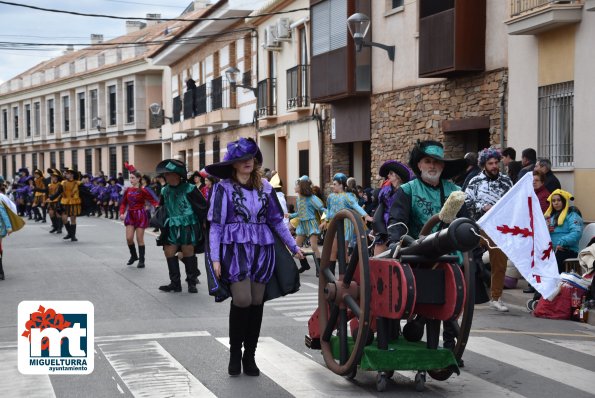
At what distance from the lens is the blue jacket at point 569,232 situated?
12.0 m

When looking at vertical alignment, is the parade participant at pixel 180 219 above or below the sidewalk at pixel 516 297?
above

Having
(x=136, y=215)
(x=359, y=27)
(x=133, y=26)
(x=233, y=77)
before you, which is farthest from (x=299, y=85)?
(x=133, y=26)

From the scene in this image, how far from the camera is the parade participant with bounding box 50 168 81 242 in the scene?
2261 centimetres

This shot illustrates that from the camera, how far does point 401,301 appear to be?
623 centimetres

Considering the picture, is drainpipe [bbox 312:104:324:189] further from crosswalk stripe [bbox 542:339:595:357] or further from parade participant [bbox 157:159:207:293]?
crosswalk stripe [bbox 542:339:595:357]

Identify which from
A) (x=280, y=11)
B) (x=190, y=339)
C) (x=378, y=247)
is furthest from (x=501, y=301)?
(x=280, y=11)

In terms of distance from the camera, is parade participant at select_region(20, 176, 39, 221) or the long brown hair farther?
parade participant at select_region(20, 176, 39, 221)

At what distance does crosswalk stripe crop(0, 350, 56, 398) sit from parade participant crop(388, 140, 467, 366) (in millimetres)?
2730

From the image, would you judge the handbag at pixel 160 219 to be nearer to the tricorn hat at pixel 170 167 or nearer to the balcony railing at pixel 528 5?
the tricorn hat at pixel 170 167

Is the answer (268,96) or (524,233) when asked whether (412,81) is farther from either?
(524,233)

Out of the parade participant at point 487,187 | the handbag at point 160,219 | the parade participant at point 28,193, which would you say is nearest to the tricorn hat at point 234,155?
the parade participant at point 487,187

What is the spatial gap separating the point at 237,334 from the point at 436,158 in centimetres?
198

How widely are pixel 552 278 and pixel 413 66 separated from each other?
12.1 m

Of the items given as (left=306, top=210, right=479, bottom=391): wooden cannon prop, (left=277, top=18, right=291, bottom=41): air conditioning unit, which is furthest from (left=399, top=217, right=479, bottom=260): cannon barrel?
(left=277, top=18, right=291, bottom=41): air conditioning unit
